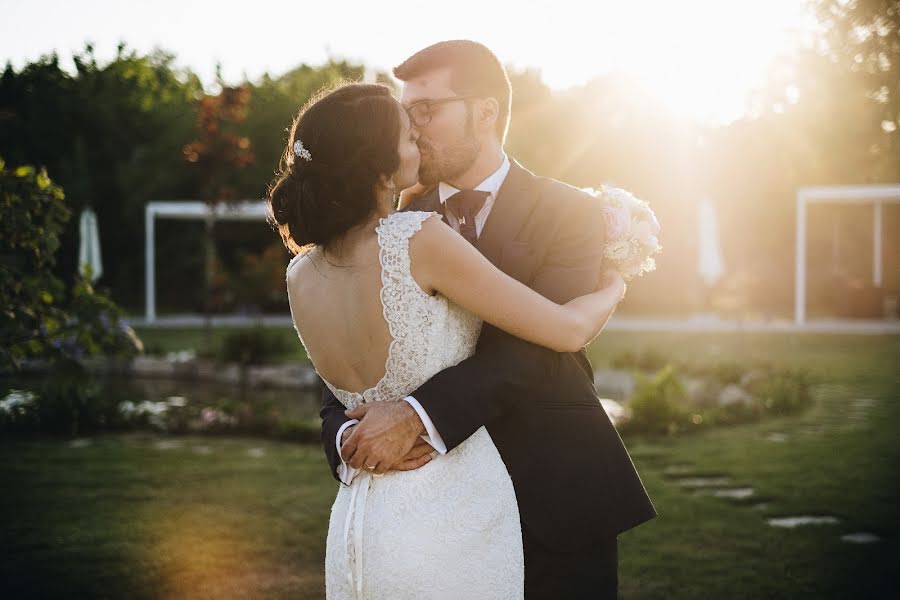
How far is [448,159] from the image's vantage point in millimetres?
2824

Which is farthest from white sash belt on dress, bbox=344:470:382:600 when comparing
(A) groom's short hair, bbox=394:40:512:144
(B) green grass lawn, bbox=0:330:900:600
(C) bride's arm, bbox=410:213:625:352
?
(B) green grass lawn, bbox=0:330:900:600

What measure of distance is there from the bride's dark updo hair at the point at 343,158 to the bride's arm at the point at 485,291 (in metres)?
0.18

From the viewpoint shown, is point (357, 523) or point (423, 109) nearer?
point (357, 523)

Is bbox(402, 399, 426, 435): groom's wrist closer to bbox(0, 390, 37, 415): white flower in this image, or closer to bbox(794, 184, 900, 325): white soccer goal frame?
bbox(0, 390, 37, 415): white flower

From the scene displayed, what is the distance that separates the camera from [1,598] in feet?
15.2

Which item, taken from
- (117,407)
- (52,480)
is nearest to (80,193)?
(117,407)

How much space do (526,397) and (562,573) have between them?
491 mm

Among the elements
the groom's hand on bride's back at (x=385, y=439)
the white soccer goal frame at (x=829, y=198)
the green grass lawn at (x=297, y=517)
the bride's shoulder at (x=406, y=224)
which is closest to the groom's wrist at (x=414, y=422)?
the groom's hand on bride's back at (x=385, y=439)

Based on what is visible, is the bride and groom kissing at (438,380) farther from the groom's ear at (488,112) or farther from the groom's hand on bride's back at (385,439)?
the groom's ear at (488,112)

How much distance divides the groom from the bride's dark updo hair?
0.42m

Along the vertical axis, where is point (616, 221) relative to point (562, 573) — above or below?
above

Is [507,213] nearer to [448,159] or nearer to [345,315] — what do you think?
[448,159]

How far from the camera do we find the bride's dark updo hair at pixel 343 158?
2.24 meters

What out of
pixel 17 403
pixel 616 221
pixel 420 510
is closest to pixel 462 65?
pixel 616 221
